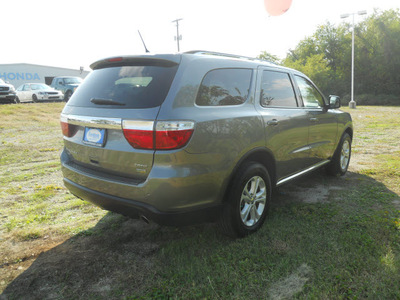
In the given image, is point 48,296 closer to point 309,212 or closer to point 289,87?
point 309,212

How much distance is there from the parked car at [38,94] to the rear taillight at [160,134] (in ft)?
70.5

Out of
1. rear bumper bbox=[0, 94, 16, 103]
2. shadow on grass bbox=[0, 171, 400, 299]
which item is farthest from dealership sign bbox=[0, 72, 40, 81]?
shadow on grass bbox=[0, 171, 400, 299]

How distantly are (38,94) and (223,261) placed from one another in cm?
2222

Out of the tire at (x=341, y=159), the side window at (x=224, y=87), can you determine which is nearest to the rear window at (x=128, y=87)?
the side window at (x=224, y=87)

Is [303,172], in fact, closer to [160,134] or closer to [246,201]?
[246,201]

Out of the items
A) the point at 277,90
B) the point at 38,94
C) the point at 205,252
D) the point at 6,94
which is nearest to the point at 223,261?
the point at 205,252

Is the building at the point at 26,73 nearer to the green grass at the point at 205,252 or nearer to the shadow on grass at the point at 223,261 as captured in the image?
the green grass at the point at 205,252

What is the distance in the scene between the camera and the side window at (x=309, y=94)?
444 centimetres

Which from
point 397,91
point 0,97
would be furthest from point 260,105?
point 397,91

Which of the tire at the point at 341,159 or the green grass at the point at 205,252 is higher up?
the tire at the point at 341,159

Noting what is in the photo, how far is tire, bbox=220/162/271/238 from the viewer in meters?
3.00

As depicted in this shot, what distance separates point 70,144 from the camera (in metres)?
3.24

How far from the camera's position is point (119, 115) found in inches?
104

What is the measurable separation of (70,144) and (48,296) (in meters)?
1.42
